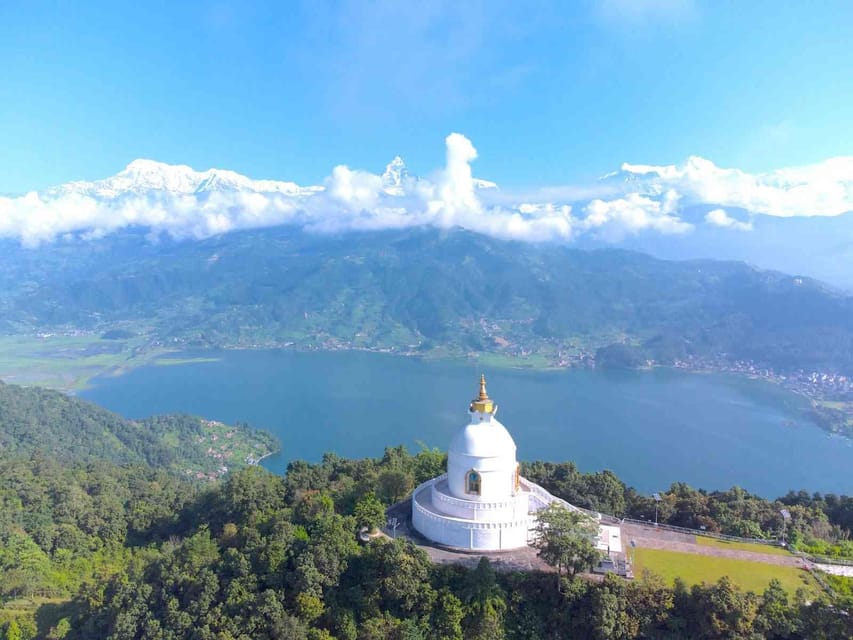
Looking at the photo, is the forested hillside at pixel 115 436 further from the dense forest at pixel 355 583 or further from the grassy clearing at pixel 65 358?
the dense forest at pixel 355 583

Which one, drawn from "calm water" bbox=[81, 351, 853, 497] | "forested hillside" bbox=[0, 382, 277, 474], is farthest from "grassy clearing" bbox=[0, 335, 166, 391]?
"forested hillside" bbox=[0, 382, 277, 474]

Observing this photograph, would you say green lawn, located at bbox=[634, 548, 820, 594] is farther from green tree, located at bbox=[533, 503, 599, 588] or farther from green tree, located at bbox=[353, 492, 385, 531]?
green tree, located at bbox=[353, 492, 385, 531]

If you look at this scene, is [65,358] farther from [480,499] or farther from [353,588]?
[480,499]

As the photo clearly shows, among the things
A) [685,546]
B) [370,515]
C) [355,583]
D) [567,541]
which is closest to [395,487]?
[370,515]

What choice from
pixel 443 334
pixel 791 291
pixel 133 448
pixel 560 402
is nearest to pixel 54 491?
pixel 133 448

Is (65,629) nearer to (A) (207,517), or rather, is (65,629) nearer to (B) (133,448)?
(A) (207,517)
